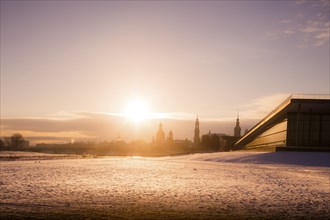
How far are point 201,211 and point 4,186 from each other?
391 inches

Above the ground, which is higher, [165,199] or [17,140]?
[165,199]

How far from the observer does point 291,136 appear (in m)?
53.6

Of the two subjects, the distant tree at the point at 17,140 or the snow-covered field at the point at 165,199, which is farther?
the distant tree at the point at 17,140

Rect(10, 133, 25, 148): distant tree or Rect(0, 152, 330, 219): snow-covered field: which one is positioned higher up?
Rect(0, 152, 330, 219): snow-covered field

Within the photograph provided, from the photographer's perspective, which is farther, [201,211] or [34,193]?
[34,193]

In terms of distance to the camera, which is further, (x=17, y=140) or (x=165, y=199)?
(x=17, y=140)

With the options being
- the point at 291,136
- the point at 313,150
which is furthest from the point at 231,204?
the point at 291,136

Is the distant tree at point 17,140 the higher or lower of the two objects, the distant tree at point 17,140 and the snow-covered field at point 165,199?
the lower

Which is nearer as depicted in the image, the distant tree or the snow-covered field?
the snow-covered field

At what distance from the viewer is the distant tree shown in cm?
17356

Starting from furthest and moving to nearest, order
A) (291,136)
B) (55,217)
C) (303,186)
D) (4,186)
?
(291,136), (303,186), (4,186), (55,217)

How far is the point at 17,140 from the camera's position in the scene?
177m

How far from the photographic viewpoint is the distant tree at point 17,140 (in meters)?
174

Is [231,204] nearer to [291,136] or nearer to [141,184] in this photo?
[141,184]
